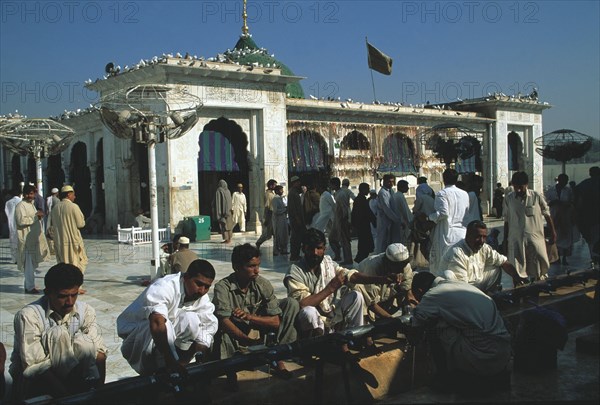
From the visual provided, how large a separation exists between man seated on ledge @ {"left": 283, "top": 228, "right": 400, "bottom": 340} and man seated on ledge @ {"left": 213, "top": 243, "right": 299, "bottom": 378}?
0.18m

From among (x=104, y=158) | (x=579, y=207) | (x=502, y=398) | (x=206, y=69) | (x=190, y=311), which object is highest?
(x=206, y=69)

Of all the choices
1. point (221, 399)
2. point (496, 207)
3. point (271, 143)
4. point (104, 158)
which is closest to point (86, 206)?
point (104, 158)

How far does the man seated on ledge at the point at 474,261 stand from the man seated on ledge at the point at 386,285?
0.46 metres

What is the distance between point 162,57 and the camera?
17.0 m

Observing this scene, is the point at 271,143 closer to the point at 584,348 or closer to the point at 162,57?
the point at 162,57

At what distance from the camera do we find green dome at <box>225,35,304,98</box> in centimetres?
2381

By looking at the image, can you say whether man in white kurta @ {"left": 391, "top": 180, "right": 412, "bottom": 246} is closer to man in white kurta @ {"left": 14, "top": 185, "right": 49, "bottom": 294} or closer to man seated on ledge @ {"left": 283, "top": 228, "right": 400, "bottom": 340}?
man seated on ledge @ {"left": 283, "top": 228, "right": 400, "bottom": 340}

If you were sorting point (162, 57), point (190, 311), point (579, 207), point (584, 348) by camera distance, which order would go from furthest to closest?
point (162, 57), point (579, 207), point (584, 348), point (190, 311)

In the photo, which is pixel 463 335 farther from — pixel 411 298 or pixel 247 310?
pixel 247 310

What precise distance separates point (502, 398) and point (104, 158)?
1835 centimetres

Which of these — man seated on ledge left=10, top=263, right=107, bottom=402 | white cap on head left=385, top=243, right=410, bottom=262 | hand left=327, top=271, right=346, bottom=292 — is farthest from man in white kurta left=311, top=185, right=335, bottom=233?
man seated on ledge left=10, top=263, right=107, bottom=402

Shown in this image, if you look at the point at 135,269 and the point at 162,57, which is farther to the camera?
the point at 162,57

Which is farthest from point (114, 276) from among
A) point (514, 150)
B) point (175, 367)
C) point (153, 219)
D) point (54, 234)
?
point (514, 150)

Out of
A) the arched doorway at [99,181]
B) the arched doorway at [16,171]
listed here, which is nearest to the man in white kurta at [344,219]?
the arched doorway at [99,181]
